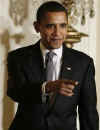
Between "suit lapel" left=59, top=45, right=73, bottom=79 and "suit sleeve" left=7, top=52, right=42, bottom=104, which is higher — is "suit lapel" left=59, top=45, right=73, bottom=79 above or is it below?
above

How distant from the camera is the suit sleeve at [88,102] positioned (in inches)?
53.0

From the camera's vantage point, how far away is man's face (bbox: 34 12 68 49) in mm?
1303

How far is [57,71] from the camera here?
4.42ft

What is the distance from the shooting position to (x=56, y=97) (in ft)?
4.32

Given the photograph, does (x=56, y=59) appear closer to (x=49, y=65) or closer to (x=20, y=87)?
(x=49, y=65)

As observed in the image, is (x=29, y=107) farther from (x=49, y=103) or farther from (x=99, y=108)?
(x=99, y=108)

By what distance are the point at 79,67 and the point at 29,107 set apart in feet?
0.86

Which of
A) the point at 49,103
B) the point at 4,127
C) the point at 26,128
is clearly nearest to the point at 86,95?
the point at 49,103

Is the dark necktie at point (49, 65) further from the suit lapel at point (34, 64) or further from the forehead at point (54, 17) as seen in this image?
the forehead at point (54, 17)

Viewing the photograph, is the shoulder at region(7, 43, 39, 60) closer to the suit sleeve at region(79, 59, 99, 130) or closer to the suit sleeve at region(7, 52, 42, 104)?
the suit sleeve at region(7, 52, 42, 104)

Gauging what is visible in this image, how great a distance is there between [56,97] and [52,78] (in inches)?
3.1

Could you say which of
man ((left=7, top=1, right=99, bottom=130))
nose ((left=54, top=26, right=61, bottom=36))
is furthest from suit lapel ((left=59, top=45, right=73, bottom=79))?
nose ((left=54, top=26, right=61, bottom=36))

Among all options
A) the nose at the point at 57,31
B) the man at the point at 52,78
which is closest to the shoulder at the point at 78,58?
the man at the point at 52,78

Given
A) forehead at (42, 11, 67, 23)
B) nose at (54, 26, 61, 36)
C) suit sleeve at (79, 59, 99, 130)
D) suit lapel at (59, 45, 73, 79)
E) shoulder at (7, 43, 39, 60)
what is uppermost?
forehead at (42, 11, 67, 23)
